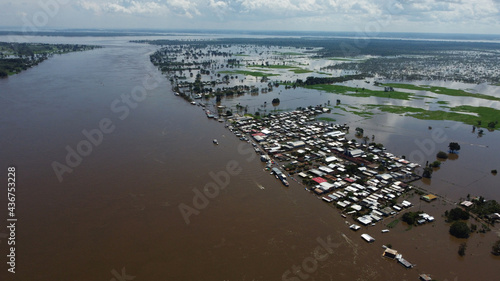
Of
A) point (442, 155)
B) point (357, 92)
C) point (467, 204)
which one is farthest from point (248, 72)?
point (467, 204)

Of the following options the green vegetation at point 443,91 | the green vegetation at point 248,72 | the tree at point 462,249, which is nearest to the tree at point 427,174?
the tree at point 462,249

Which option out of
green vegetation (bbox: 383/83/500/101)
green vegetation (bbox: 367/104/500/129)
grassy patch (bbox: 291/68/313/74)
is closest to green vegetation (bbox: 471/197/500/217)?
green vegetation (bbox: 367/104/500/129)

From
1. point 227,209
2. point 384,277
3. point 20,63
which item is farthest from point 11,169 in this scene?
point 20,63

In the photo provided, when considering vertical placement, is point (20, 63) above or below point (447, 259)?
above

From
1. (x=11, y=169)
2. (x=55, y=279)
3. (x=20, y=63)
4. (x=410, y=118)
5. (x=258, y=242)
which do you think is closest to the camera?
(x=55, y=279)

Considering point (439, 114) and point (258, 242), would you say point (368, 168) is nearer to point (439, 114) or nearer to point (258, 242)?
point (258, 242)

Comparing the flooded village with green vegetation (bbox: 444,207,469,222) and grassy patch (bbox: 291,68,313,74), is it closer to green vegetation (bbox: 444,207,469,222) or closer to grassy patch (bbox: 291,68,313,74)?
green vegetation (bbox: 444,207,469,222)
